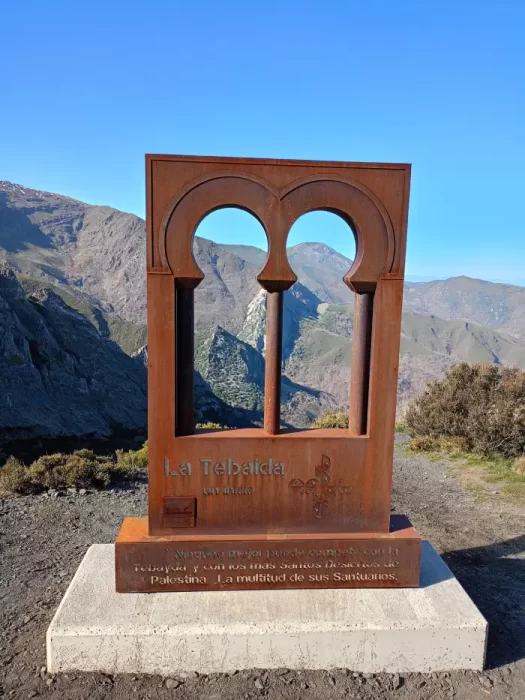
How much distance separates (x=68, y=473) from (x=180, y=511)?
437 cm

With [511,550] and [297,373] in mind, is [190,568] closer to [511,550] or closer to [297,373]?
[511,550]

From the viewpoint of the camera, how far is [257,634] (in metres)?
3.47

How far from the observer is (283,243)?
379 cm

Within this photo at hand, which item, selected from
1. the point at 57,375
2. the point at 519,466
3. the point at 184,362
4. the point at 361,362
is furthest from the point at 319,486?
the point at 57,375

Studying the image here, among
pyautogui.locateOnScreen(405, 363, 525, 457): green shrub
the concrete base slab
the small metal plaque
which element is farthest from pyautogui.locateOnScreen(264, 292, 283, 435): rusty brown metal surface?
pyautogui.locateOnScreen(405, 363, 525, 457): green shrub

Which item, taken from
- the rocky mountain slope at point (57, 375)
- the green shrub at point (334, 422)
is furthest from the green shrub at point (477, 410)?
the rocky mountain slope at point (57, 375)

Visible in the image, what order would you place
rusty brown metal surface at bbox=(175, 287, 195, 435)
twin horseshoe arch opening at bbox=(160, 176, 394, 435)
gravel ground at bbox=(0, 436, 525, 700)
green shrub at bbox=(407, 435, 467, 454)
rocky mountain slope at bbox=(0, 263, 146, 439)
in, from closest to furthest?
gravel ground at bbox=(0, 436, 525, 700) → twin horseshoe arch opening at bbox=(160, 176, 394, 435) → rusty brown metal surface at bbox=(175, 287, 195, 435) → green shrub at bbox=(407, 435, 467, 454) → rocky mountain slope at bbox=(0, 263, 146, 439)

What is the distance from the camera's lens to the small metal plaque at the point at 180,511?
3.95 metres

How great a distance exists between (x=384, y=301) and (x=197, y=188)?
1.66 metres

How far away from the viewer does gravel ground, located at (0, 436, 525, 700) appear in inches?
132

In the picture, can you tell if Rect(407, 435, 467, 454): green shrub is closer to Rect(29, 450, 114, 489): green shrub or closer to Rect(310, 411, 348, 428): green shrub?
Rect(310, 411, 348, 428): green shrub

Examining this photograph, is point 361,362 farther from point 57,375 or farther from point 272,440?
point 57,375

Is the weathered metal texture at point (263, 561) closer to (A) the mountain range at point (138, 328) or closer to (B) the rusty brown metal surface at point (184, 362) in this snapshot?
(B) the rusty brown metal surface at point (184, 362)

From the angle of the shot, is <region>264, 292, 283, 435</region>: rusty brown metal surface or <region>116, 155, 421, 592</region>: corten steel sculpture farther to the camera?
<region>264, 292, 283, 435</region>: rusty brown metal surface
